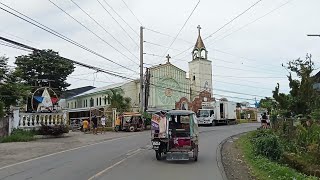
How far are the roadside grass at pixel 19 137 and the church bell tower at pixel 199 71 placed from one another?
143ft

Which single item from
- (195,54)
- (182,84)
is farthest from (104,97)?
(195,54)

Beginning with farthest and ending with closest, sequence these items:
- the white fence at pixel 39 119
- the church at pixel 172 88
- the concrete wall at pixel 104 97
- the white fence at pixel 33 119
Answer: the church at pixel 172 88 → the concrete wall at pixel 104 97 → the white fence at pixel 39 119 → the white fence at pixel 33 119

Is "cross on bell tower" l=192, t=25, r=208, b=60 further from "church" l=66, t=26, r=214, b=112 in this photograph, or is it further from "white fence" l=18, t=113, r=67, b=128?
"white fence" l=18, t=113, r=67, b=128

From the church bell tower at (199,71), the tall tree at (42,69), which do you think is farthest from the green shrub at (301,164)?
the church bell tower at (199,71)

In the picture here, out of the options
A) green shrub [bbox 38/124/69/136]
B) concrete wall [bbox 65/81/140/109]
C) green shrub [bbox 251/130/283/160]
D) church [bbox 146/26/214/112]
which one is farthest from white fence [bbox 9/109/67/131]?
church [bbox 146/26/214/112]

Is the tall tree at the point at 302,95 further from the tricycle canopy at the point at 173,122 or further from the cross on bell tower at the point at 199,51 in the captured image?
the cross on bell tower at the point at 199,51

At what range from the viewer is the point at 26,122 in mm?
31078

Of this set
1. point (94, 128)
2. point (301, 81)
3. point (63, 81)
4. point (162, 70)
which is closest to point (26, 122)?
point (94, 128)

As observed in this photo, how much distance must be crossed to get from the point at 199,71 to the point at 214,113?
616 inches

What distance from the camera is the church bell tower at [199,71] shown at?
70.9 meters

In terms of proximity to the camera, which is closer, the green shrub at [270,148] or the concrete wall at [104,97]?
the green shrub at [270,148]

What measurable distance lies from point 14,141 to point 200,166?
15.7m

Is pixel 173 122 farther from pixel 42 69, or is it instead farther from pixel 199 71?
pixel 199 71

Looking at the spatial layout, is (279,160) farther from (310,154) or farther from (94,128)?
(94,128)
